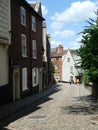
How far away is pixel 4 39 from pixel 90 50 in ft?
20.7

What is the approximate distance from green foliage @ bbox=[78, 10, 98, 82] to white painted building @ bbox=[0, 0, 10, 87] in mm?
5586

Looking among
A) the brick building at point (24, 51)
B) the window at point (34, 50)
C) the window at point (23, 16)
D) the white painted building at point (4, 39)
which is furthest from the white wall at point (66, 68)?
the white painted building at point (4, 39)

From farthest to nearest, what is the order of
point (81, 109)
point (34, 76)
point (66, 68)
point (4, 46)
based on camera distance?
point (66, 68), point (34, 76), point (4, 46), point (81, 109)

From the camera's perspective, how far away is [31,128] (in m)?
14.7

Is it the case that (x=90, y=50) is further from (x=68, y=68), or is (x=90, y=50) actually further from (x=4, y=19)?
(x=68, y=68)

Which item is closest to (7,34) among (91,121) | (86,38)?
(86,38)

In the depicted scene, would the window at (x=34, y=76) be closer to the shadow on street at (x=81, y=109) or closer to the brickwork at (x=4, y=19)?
the brickwork at (x=4, y=19)

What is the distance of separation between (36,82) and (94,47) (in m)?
15.9

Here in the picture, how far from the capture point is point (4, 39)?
2506 centimetres

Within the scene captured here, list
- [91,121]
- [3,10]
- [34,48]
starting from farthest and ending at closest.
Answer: [34,48], [3,10], [91,121]

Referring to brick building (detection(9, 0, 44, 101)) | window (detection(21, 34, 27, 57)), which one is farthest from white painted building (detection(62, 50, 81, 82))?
window (detection(21, 34, 27, 57))

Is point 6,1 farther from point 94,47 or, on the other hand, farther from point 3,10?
point 94,47

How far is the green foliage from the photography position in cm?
2672

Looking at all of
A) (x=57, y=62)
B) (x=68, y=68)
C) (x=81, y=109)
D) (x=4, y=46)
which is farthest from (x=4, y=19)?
(x=57, y=62)
